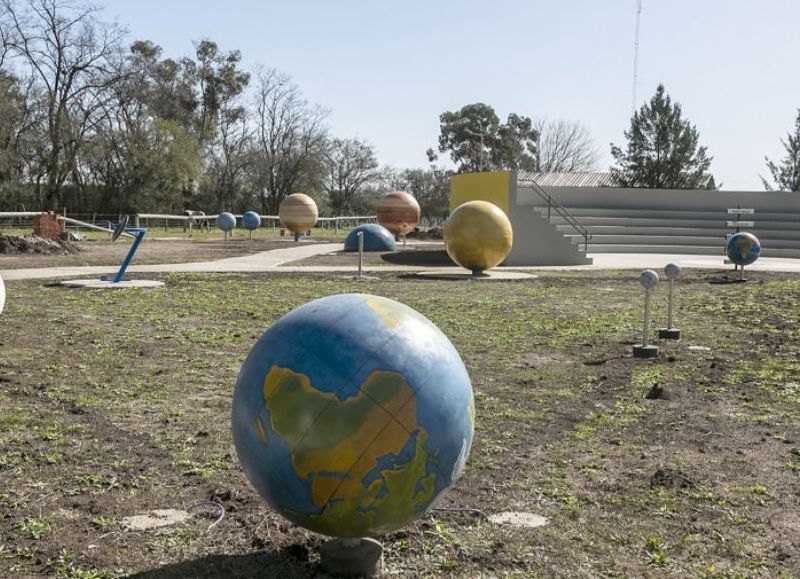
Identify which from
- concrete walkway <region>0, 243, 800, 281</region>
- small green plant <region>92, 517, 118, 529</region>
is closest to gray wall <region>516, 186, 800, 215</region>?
concrete walkway <region>0, 243, 800, 281</region>

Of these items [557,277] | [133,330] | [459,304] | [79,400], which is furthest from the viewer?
[557,277]

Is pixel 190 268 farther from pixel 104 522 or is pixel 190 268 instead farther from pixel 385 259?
Result: pixel 104 522

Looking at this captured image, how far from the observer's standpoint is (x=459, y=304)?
16.1 meters

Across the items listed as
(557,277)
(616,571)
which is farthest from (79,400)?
(557,277)

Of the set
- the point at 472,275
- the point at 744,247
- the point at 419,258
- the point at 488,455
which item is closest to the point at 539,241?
the point at 419,258

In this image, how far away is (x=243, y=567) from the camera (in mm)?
4406

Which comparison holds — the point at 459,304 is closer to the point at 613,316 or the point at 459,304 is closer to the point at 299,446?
the point at 613,316

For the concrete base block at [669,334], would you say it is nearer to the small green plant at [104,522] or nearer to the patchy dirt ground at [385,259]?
the small green plant at [104,522]

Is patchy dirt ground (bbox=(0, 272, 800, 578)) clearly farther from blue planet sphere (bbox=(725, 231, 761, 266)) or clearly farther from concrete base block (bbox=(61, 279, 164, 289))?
blue planet sphere (bbox=(725, 231, 761, 266))

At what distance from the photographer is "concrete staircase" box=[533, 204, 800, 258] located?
36.9 metres

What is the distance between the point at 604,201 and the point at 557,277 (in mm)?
19197

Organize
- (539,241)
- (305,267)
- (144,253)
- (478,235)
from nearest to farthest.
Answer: (478,235) < (305,267) < (144,253) < (539,241)

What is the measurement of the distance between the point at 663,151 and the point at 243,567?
72.8 metres

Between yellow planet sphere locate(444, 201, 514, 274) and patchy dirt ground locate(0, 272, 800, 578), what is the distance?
7.77 meters
